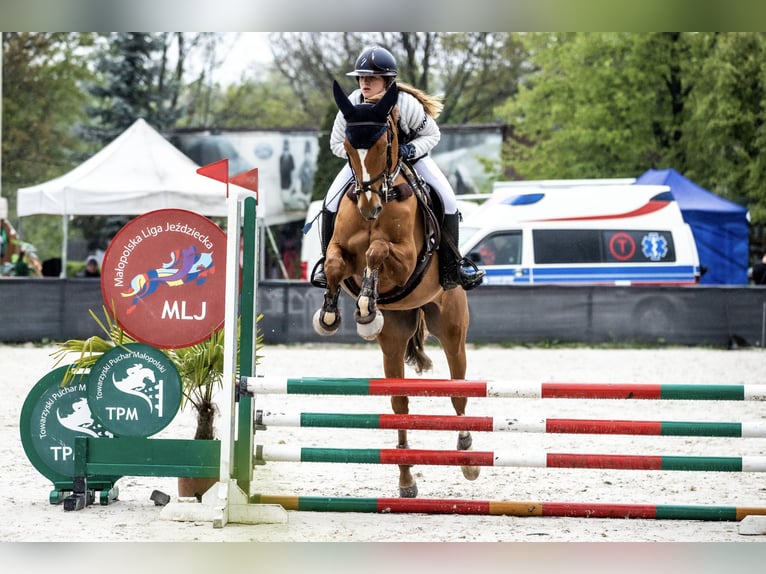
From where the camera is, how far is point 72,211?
1556cm

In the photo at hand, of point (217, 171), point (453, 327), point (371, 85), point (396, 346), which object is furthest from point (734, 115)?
point (217, 171)

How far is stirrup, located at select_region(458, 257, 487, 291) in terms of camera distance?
224 inches

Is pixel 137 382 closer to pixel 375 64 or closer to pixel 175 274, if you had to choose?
pixel 175 274

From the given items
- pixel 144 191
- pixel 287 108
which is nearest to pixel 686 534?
pixel 144 191

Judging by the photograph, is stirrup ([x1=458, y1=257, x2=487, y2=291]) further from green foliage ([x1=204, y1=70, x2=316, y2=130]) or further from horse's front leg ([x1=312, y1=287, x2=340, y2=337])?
green foliage ([x1=204, y1=70, x2=316, y2=130])

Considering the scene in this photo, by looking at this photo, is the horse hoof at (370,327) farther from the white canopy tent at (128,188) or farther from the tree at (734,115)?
the tree at (734,115)

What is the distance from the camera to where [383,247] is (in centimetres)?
516

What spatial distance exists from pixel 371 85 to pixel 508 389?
1689 millimetres

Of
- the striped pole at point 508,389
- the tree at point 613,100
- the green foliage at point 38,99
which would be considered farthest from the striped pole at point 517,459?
the green foliage at point 38,99

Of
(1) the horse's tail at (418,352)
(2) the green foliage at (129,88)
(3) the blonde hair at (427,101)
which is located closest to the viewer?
(3) the blonde hair at (427,101)

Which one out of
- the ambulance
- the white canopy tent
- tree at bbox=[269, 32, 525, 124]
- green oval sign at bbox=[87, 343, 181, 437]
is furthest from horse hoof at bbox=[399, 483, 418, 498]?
tree at bbox=[269, 32, 525, 124]

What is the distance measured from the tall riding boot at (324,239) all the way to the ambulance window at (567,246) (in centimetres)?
1041

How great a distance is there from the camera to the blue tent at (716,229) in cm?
1970

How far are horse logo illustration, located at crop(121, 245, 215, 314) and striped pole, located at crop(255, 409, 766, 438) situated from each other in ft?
2.65
